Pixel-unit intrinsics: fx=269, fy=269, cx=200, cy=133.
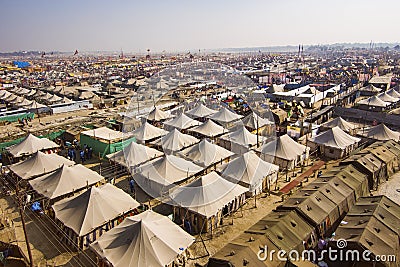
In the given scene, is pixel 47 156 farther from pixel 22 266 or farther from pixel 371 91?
pixel 371 91

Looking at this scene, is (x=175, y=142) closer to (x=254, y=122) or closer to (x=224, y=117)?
(x=224, y=117)

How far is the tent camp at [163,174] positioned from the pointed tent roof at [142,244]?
3.97 metres

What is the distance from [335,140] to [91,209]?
15.6 m

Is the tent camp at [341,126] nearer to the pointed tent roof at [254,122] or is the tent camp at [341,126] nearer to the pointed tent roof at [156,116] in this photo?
the pointed tent roof at [254,122]

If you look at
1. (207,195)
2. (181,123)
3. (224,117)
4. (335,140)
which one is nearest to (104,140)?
(181,123)

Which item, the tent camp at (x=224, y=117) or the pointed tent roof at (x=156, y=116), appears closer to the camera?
the tent camp at (x=224, y=117)

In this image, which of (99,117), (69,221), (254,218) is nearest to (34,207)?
(69,221)

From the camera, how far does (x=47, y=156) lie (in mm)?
15977

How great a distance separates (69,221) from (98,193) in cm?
149

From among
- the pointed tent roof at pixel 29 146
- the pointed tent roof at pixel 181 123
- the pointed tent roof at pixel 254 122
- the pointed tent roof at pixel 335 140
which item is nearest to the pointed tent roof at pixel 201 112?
the pointed tent roof at pixel 181 123

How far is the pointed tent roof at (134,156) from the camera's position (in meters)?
16.2

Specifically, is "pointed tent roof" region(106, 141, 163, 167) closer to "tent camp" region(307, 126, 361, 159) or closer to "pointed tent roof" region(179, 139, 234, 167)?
"pointed tent roof" region(179, 139, 234, 167)

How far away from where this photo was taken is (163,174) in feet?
45.1

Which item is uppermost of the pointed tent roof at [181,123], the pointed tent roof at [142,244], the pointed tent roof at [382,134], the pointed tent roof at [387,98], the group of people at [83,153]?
the pointed tent roof at [387,98]
